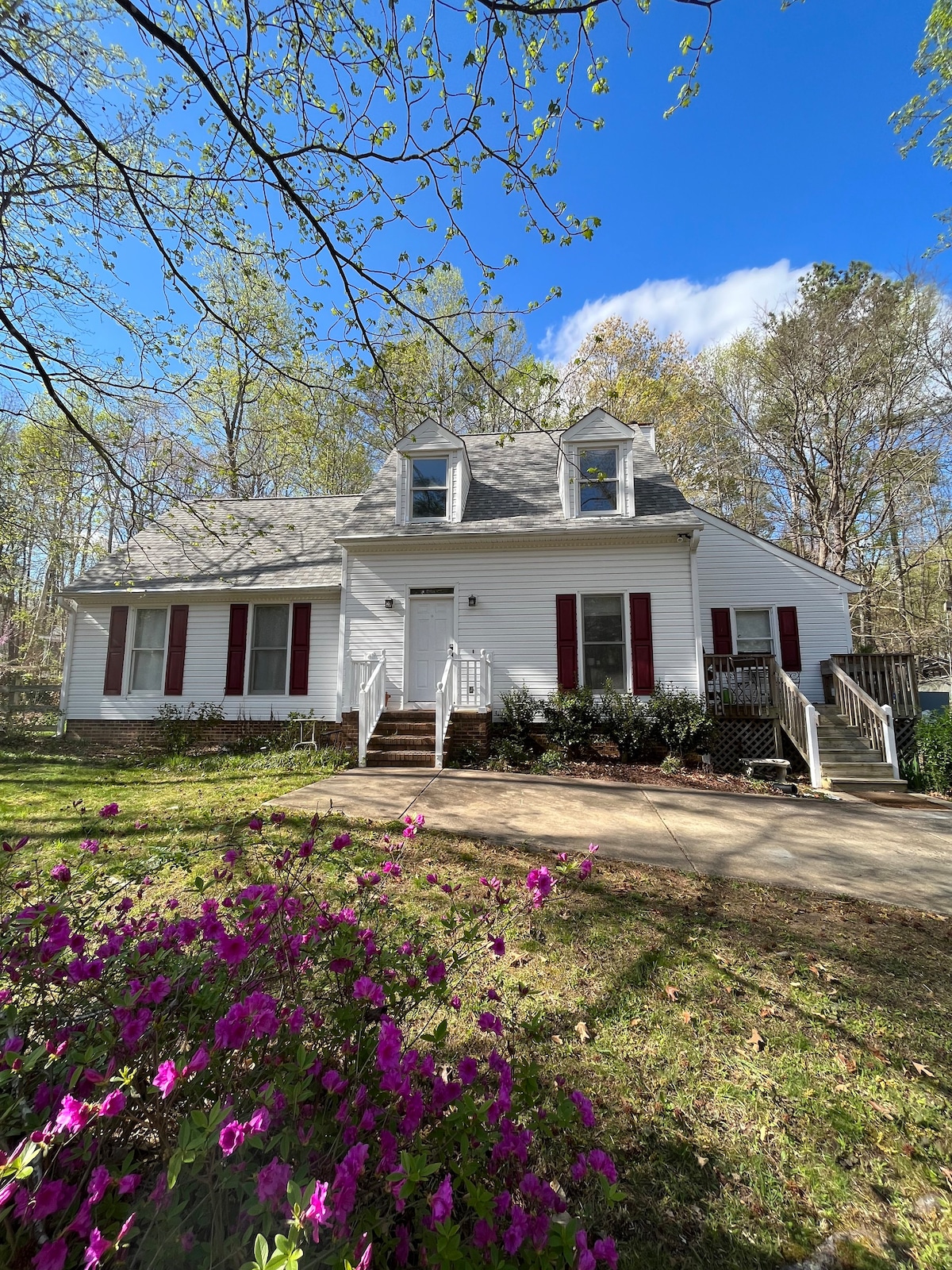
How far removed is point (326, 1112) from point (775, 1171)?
1.53 meters

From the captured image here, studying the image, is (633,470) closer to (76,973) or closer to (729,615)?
(729,615)

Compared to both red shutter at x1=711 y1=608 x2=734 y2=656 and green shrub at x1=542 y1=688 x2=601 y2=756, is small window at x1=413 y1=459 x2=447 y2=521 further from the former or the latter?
red shutter at x1=711 y1=608 x2=734 y2=656

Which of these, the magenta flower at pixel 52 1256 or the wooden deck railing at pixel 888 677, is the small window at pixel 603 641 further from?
the magenta flower at pixel 52 1256

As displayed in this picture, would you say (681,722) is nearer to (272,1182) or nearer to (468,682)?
(468,682)

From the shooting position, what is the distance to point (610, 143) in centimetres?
373

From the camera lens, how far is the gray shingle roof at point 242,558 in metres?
11.6

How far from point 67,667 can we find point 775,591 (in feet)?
53.9

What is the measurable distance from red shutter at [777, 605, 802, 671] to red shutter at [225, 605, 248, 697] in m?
12.2

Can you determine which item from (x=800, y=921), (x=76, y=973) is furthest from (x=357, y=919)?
(x=800, y=921)

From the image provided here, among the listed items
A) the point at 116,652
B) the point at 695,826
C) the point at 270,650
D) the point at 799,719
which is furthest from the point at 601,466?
the point at 116,652

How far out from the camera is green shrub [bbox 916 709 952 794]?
31.5ft

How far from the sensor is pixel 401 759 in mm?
8492

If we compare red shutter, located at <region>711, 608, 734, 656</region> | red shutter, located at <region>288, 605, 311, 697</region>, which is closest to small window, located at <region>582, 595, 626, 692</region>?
red shutter, located at <region>711, 608, 734, 656</region>

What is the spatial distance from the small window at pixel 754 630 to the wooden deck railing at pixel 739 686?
5.07ft
